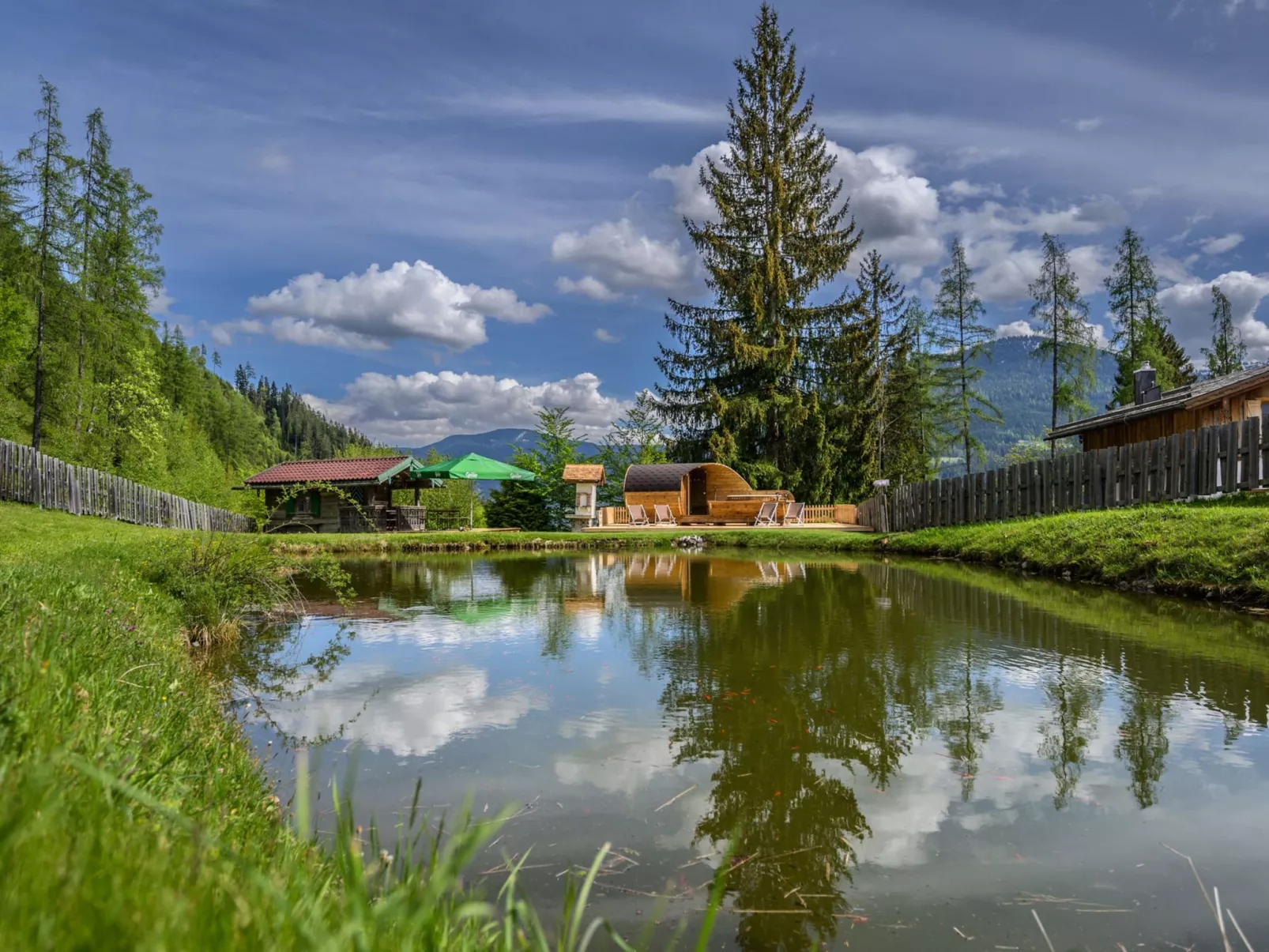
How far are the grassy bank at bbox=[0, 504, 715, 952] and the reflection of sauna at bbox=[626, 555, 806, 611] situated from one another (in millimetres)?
6316

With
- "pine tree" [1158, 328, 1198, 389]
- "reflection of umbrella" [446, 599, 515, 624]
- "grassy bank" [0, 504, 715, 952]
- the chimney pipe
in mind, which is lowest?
"reflection of umbrella" [446, 599, 515, 624]

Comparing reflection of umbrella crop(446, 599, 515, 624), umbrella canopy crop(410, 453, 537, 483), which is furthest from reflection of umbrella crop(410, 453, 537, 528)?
reflection of umbrella crop(446, 599, 515, 624)

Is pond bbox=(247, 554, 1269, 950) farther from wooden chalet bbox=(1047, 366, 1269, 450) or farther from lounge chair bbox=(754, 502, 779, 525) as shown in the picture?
lounge chair bbox=(754, 502, 779, 525)

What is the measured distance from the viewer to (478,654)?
6715 mm

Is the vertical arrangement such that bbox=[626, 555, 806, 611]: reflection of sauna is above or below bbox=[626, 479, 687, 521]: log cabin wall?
below

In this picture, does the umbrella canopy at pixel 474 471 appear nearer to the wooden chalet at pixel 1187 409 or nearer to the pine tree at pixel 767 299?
the pine tree at pixel 767 299

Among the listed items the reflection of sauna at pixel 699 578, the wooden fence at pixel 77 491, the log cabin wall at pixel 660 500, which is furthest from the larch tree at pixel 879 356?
the wooden fence at pixel 77 491

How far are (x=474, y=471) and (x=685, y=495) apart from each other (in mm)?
8883

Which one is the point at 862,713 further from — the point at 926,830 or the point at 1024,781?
the point at 926,830

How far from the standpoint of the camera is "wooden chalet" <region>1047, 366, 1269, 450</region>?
59.7ft

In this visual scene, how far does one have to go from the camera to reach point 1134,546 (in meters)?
10.6

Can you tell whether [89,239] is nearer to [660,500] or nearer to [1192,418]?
[660,500]

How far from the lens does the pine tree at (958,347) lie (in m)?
38.3

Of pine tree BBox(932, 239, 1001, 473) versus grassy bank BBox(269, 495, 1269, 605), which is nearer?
grassy bank BBox(269, 495, 1269, 605)
